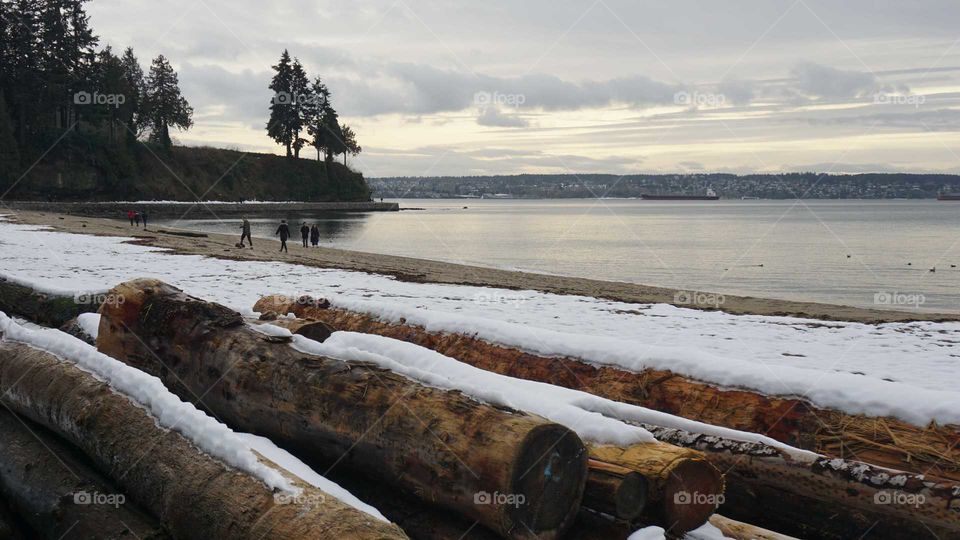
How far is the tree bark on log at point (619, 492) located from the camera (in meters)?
4.12

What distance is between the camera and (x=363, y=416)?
4777 millimetres

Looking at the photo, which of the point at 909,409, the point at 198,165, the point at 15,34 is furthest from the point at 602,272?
the point at 198,165

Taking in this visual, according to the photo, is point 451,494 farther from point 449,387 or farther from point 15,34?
point 15,34

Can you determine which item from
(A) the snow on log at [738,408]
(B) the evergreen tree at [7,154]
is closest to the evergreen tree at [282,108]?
(B) the evergreen tree at [7,154]

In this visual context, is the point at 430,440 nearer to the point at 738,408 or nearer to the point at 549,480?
the point at 549,480

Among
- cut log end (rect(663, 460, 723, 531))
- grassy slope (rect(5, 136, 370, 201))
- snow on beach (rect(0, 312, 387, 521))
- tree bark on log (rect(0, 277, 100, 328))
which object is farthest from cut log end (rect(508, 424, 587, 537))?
grassy slope (rect(5, 136, 370, 201))

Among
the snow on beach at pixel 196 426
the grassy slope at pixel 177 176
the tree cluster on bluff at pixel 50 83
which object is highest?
Result: the tree cluster on bluff at pixel 50 83

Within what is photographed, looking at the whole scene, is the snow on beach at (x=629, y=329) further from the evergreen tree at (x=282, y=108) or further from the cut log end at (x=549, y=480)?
the evergreen tree at (x=282, y=108)

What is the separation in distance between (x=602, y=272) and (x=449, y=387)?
106 ft

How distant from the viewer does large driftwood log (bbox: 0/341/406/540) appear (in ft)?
11.5

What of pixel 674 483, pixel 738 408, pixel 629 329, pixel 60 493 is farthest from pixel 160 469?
pixel 629 329

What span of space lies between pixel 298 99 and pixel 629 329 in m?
108

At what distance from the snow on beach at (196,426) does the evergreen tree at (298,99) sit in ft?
362

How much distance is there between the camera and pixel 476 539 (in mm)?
4184
